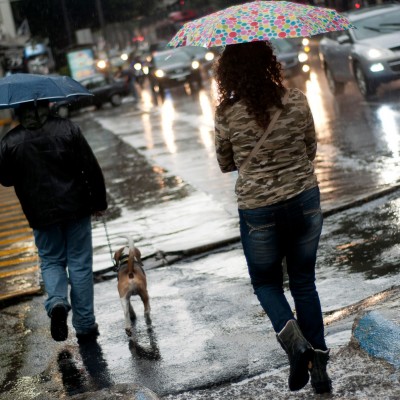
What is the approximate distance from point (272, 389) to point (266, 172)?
1146 millimetres

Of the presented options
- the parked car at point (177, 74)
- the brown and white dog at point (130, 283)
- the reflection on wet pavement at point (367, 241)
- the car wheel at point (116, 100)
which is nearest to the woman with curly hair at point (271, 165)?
the brown and white dog at point (130, 283)

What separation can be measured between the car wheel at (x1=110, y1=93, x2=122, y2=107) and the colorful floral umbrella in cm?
3347

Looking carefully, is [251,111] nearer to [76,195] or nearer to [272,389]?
[272,389]

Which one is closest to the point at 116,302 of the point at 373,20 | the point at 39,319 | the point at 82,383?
the point at 39,319

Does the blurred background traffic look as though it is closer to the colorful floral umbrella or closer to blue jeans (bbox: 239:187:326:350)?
the colorful floral umbrella

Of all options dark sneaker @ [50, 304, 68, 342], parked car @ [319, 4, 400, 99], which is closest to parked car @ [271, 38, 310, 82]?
parked car @ [319, 4, 400, 99]

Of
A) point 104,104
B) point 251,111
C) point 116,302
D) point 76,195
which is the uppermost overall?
point 251,111

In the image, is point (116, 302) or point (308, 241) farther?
point (116, 302)

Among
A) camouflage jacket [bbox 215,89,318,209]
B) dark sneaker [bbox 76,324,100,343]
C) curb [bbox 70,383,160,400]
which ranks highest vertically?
camouflage jacket [bbox 215,89,318,209]

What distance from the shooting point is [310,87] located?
2639 centimetres

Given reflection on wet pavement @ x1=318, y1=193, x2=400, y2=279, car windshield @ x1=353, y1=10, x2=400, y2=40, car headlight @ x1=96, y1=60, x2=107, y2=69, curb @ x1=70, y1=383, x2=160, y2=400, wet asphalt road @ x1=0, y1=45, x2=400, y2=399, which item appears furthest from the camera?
car headlight @ x1=96, y1=60, x2=107, y2=69

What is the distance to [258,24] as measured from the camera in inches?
190

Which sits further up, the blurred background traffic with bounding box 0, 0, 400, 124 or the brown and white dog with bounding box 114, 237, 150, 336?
the brown and white dog with bounding box 114, 237, 150, 336

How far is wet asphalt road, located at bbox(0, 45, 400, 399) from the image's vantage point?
5.67 meters
